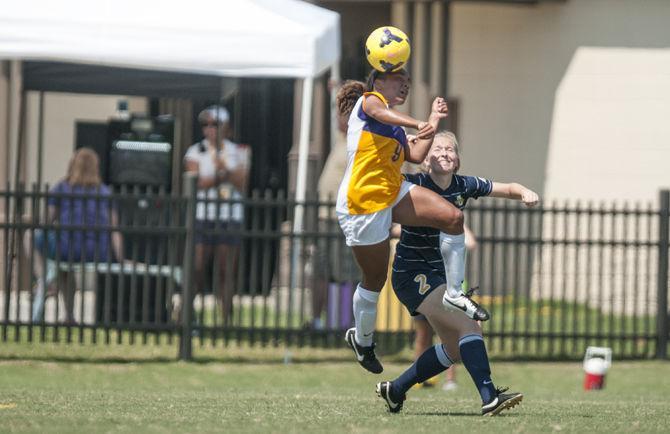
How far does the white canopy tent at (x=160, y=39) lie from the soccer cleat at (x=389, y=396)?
4934 mm

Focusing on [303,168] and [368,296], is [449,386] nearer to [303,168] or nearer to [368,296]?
[303,168]

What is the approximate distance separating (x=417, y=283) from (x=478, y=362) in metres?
0.54

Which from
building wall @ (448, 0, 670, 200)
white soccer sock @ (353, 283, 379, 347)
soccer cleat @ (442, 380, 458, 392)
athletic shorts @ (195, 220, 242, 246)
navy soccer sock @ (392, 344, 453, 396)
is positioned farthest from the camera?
building wall @ (448, 0, 670, 200)

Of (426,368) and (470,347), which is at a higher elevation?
(470,347)

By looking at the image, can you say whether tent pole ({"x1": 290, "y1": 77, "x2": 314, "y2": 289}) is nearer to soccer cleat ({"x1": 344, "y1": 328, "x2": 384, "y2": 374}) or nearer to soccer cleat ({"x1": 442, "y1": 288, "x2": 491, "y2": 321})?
soccer cleat ({"x1": 344, "y1": 328, "x2": 384, "y2": 374})

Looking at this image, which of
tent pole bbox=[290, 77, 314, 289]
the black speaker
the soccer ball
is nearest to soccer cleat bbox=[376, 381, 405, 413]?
A: the soccer ball

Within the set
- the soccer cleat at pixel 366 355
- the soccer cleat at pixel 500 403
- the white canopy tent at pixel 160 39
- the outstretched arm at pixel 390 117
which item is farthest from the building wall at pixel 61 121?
the soccer cleat at pixel 500 403

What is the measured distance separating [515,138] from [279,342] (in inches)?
281

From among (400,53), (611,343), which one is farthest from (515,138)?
(400,53)

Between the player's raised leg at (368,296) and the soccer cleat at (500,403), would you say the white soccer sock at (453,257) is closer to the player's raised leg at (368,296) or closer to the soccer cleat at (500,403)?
the player's raised leg at (368,296)

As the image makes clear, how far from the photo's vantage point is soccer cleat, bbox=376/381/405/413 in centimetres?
836

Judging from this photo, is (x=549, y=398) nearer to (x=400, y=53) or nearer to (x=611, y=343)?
(x=611, y=343)

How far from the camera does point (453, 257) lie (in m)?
8.20

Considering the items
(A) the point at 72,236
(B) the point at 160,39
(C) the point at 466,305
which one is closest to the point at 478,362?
(C) the point at 466,305
